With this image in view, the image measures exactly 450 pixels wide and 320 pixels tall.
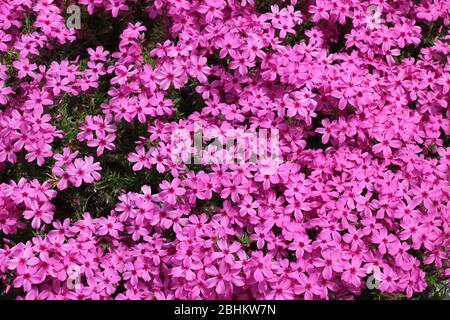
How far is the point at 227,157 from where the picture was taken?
3773 millimetres

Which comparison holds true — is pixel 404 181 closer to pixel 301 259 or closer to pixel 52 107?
pixel 301 259

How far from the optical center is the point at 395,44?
4578mm

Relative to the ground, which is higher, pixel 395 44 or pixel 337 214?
pixel 395 44

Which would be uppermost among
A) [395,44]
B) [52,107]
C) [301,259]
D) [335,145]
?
[395,44]

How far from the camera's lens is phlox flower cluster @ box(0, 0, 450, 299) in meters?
3.53

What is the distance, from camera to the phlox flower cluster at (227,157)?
353 centimetres

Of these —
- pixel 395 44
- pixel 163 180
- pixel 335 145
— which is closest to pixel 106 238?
pixel 163 180
